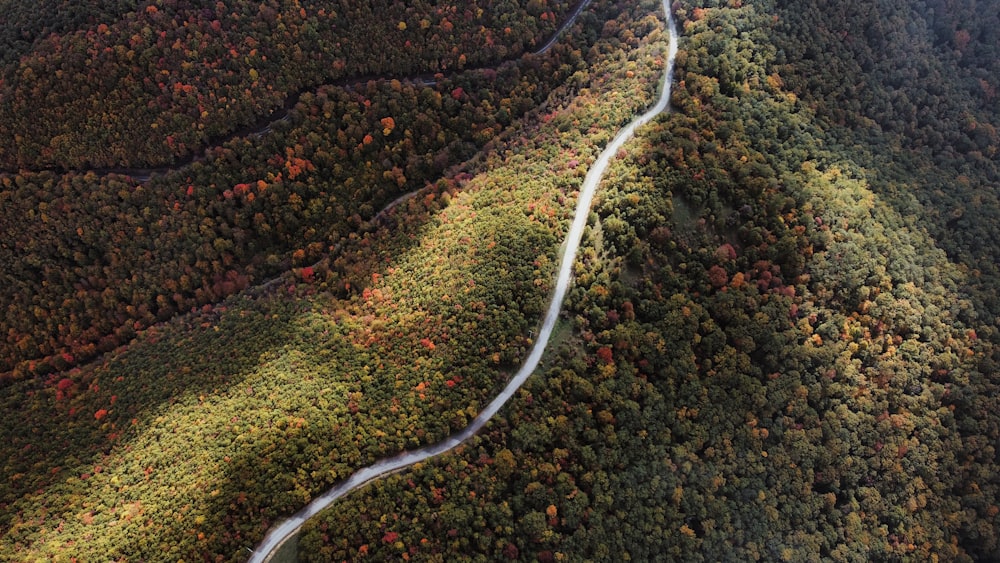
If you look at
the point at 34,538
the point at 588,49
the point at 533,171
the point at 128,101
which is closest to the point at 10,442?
the point at 34,538

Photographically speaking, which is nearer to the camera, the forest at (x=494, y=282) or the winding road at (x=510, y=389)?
the winding road at (x=510, y=389)

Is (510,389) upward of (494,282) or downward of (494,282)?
downward

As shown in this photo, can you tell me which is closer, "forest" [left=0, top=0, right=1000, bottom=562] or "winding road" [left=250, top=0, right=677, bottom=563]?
"winding road" [left=250, top=0, right=677, bottom=563]

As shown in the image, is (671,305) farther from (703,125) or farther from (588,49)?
(588,49)

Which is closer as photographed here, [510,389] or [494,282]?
[510,389]
